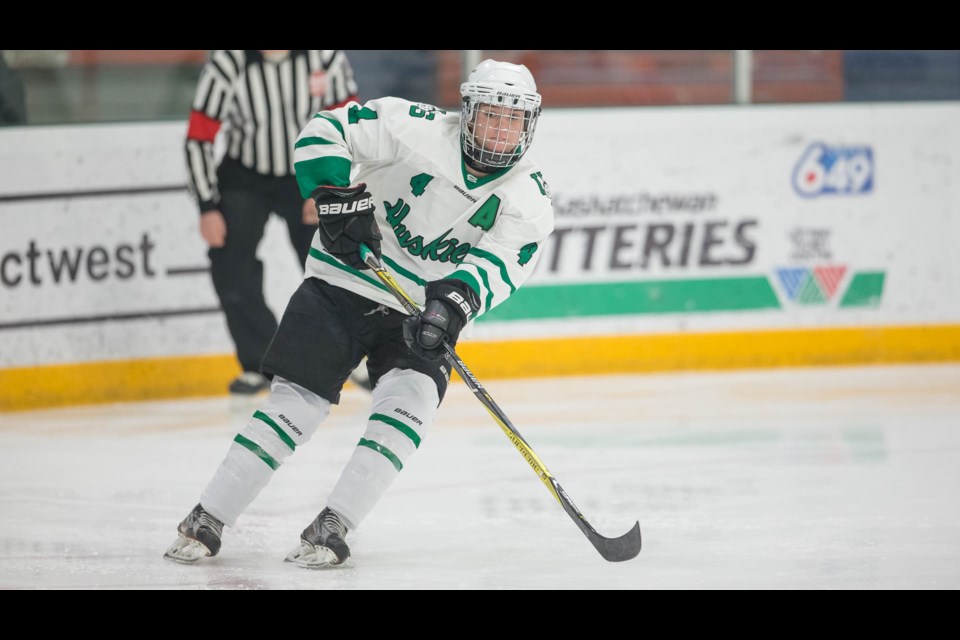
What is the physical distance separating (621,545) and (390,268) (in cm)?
80

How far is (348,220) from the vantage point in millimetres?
2855

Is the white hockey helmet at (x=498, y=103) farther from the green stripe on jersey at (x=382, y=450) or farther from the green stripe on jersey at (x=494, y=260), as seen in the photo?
the green stripe on jersey at (x=382, y=450)

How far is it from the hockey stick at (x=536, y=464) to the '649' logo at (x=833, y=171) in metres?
3.31

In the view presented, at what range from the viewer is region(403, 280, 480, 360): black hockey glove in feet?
9.04

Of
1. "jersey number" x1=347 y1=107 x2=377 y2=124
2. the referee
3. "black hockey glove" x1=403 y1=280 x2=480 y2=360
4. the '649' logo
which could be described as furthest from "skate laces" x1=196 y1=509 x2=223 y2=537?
the '649' logo

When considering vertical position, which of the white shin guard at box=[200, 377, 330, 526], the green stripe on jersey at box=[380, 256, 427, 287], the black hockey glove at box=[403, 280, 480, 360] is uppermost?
the green stripe on jersey at box=[380, 256, 427, 287]

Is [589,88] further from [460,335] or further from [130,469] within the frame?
[460,335]

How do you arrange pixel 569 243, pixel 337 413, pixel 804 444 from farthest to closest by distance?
pixel 569 243, pixel 337 413, pixel 804 444

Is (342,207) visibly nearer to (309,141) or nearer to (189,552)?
(309,141)

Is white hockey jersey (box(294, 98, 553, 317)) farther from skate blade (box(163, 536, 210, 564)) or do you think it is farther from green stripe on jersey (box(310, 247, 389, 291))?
skate blade (box(163, 536, 210, 564))

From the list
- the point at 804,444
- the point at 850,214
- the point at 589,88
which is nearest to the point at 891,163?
the point at 850,214

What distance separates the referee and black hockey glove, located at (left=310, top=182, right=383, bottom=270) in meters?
2.16

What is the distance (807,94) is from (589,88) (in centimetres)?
96

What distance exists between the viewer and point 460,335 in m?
2.97
